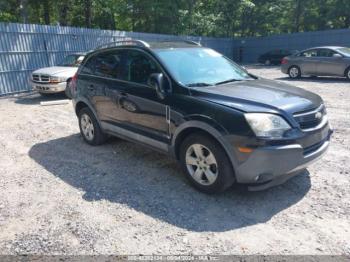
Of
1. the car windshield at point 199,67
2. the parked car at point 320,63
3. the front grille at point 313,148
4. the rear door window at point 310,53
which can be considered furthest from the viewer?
the rear door window at point 310,53

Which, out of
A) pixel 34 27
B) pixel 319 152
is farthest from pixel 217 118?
pixel 34 27

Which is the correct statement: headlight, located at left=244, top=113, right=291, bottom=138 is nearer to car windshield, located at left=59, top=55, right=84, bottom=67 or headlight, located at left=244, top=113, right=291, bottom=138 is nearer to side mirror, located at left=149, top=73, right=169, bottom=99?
side mirror, located at left=149, top=73, right=169, bottom=99

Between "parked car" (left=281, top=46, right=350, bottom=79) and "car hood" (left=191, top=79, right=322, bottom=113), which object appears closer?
"car hood" (left=191, top=79, right=322, bottom=113)

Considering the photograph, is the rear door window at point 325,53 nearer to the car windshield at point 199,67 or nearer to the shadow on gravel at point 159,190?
Result: the car windshield at point 199,67

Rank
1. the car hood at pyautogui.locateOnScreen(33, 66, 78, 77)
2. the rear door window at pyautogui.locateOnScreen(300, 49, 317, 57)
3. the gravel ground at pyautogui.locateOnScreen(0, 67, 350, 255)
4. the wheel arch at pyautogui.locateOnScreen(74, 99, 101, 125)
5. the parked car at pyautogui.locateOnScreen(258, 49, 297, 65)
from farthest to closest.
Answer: the parked car at pyautogui.locateOnScreen(258, 49, 297, 65), the rear door window at pyautogui.locateOnScreen(300, 49, 317, 57), the car hood at pyautogui.locateOnScreen(33, 66, 78, 77), the wheel arch at pyautogui.locateOnScreen(74, 99, 101, 125), the gravel ground at pyautogui.locateOnScreen(0, 67, 350, 255)

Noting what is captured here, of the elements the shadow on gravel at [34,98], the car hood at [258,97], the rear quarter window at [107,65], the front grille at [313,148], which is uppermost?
the rear quarter window at [107,65]

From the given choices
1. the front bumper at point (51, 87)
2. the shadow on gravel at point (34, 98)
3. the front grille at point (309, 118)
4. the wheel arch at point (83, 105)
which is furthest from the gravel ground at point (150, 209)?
the shadow on gravel at point (34, 98)

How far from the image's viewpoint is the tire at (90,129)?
564 centimetres

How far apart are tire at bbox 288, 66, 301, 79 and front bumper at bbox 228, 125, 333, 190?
12612 millimetres

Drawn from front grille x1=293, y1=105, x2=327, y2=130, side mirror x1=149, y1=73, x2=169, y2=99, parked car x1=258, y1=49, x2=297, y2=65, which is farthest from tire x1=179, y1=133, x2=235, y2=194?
parked car x1=258, y1=49, x2=297, y2=65

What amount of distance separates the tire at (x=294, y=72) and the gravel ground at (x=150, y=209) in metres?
10.4

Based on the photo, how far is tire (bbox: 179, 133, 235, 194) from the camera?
3.56 m

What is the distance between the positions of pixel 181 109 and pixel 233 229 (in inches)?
60.3

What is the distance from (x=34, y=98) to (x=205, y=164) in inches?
383
